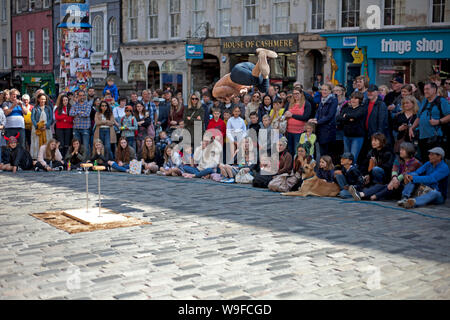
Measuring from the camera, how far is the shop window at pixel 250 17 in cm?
2561

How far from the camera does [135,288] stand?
5.94 metres

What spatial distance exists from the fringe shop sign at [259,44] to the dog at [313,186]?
1287 cm

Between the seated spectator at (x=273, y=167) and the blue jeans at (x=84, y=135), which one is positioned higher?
the blue jeans at (x=84, y=135)

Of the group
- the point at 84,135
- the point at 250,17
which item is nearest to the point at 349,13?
the point at 250,17

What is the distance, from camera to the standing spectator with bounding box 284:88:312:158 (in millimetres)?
12758

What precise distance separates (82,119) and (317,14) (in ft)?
36.6

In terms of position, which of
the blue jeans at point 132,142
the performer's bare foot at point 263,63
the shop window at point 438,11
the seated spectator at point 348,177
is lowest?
the seated spectator at point 348,177

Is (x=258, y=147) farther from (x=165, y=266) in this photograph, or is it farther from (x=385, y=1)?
(x=385, y=1)

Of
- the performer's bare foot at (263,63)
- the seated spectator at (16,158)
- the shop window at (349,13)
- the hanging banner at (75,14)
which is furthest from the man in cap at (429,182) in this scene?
the shop window at (349,13)

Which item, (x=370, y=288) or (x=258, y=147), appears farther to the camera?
(x=258, y=147)

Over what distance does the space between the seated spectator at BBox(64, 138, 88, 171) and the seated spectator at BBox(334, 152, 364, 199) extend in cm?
641

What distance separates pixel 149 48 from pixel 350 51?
39.9 feet

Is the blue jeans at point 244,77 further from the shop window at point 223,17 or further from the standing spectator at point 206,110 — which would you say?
the shop window at point 223,17

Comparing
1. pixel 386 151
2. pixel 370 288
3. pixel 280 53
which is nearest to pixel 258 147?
pixel 386 151
